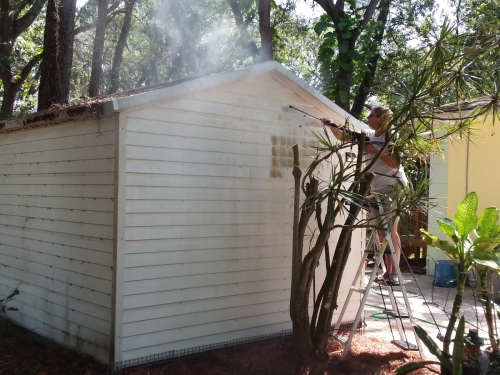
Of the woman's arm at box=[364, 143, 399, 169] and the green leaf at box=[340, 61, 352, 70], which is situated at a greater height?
the green leaf at box=[340, 61, 352, 70]

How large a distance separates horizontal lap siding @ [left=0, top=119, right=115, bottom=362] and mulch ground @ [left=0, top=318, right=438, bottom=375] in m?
0.18

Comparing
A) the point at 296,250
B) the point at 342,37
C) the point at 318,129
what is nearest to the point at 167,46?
the point at 342,37

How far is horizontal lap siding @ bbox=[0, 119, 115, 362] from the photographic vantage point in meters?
4.79

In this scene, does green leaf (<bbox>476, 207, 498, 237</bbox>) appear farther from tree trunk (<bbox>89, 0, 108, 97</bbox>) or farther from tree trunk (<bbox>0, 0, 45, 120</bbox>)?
tree trunk (<bbox>89, 0, 108, 97</bbox>)

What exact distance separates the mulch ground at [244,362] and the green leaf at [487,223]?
1395 millimetres

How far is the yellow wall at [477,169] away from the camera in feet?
32.1

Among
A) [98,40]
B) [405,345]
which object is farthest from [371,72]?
[405,345]

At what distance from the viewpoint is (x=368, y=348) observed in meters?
5.51

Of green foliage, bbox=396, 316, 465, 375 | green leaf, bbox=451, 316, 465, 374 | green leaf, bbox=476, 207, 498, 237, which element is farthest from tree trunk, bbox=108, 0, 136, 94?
green leaf, bbox=451, 316, 465, 374

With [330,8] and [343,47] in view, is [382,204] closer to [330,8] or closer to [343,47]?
[343,47]

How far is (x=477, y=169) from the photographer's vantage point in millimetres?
10086

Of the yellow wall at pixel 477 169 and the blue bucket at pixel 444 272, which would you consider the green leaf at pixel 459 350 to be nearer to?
the blue bucket at pixel 444 272

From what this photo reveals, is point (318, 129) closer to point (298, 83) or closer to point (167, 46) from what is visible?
point (298, 83)

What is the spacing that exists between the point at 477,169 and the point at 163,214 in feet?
24.5
